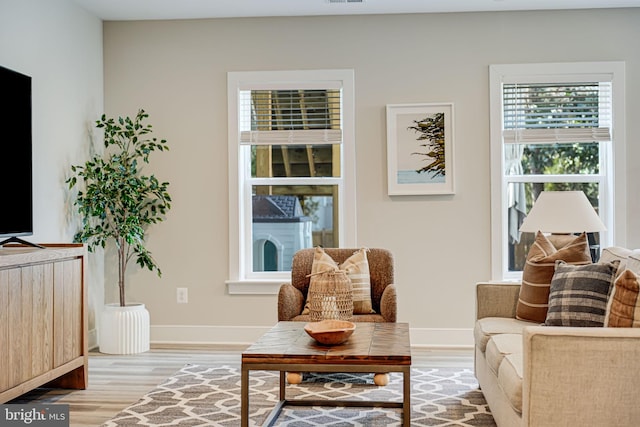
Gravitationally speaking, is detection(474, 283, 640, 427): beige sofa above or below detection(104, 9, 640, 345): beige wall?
below

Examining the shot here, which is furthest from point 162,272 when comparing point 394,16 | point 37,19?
point 394,16

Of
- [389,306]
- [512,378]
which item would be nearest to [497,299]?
[389,306]

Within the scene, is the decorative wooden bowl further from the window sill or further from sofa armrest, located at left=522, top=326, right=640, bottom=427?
the window sill

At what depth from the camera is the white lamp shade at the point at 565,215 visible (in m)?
3.94

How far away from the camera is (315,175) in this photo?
542 cm

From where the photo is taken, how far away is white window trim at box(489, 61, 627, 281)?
200 inches

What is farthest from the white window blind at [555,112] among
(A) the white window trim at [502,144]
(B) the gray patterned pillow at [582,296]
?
(B) the gray patterned pillow at [582,296]

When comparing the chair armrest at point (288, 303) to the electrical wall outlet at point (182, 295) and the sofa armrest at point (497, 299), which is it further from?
the electrical wall outlet at point (182, 295)

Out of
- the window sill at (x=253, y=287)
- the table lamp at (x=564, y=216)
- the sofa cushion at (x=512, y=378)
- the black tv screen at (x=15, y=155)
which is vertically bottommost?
the sofa cushion at (x=512, y=378)

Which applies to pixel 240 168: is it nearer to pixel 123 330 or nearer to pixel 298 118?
pixel 298 118

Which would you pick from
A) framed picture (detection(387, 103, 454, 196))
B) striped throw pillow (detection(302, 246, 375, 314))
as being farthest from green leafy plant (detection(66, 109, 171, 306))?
framed picture (detection(387, 103, 454, 196))

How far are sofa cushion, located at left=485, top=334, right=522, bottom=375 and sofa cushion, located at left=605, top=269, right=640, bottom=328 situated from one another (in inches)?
20.3

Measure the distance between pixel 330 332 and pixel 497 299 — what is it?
134cm

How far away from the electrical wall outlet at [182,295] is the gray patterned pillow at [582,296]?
3.11m
